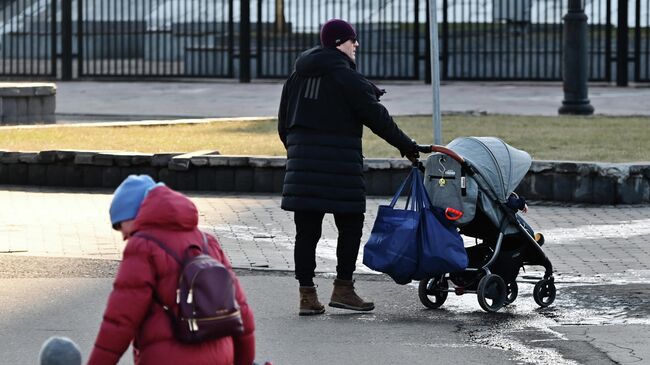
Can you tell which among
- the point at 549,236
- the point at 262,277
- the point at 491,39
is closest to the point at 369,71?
the point at 491,39

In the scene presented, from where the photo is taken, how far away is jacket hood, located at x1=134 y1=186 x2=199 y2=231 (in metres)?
4.89

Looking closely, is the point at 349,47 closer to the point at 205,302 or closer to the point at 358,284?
the point at 358,284

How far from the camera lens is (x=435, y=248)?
29.2 feet

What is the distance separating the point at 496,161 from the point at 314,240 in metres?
1.16

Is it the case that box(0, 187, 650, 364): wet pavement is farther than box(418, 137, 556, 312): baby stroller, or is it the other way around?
box(418, 137, 556, 312): baby stroller

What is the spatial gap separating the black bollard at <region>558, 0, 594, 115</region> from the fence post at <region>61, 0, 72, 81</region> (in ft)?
39.8

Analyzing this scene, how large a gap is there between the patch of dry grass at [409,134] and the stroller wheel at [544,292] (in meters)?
5.18

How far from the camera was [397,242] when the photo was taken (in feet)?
29.5

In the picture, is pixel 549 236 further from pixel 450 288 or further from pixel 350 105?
pixel 350 105

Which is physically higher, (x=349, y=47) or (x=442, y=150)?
(x=349, y=47)

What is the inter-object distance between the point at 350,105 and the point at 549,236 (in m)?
3.48

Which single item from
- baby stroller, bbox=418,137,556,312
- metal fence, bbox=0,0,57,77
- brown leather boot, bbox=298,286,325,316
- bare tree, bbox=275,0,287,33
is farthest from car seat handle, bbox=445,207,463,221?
metal fence, bbox=0,0,57,77

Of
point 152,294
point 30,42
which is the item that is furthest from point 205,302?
point 30,42

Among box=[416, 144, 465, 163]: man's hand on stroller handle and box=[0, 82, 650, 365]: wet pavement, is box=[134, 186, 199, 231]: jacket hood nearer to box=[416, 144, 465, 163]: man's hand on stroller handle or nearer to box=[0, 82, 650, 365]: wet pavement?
box=[0, 82, 650, 365]: wet pavement
